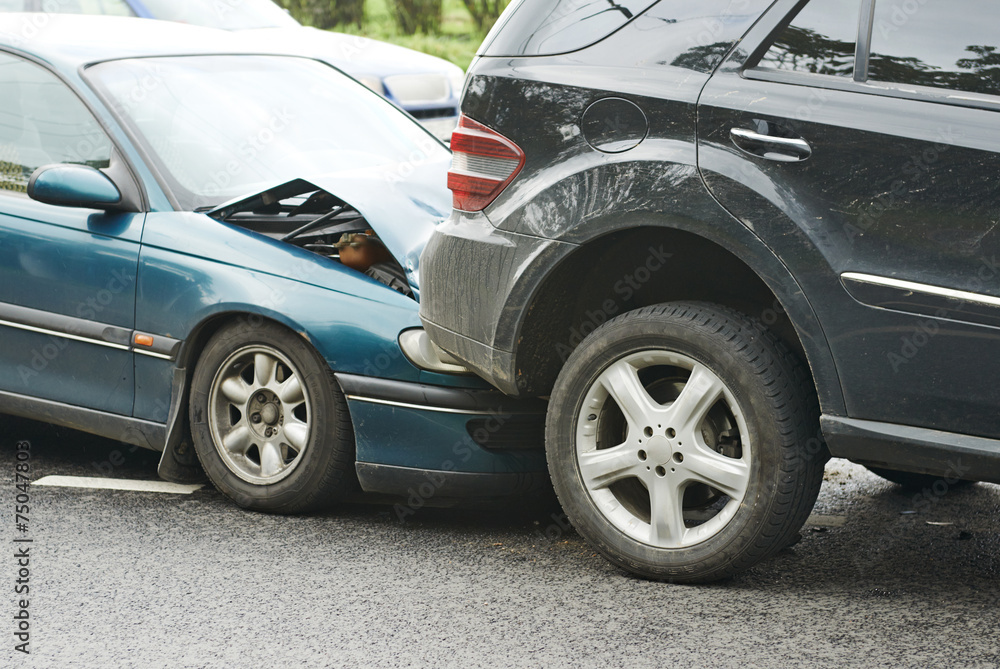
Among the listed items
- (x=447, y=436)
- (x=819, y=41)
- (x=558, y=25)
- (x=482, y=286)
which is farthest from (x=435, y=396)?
(x=819, y=41)

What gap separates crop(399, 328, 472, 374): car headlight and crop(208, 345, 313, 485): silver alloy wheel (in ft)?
1.29

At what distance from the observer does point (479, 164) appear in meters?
3.65

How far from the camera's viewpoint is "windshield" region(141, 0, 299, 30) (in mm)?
9789

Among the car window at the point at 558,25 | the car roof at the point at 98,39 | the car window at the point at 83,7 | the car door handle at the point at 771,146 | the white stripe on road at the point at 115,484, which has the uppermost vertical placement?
the car window at the point at 558,25

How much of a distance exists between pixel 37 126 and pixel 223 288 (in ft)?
4.10

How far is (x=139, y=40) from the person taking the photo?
5074 mm

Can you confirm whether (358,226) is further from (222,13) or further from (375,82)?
(222,13)

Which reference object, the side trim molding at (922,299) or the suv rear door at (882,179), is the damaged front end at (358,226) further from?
the side trim molding at (922,299)

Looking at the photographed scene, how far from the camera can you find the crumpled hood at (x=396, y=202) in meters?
4.20

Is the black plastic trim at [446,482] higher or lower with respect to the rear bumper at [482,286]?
lower

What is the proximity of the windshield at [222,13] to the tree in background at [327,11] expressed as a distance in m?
9.04

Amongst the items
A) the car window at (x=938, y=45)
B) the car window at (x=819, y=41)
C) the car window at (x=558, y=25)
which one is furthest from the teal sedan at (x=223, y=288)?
the car window at (x=938, y=45)

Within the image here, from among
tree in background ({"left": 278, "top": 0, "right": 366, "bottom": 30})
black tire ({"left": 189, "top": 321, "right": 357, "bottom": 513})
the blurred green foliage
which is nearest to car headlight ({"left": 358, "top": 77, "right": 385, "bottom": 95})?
black tire ({"left": 189, "top": 321, "right": 357, "bottom": 513})

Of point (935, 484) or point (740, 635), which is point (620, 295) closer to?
point (740, 635)
